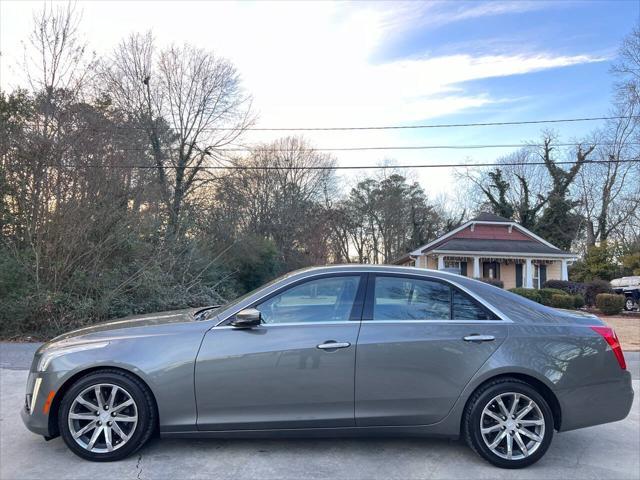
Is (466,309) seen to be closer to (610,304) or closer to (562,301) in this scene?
(610,304)

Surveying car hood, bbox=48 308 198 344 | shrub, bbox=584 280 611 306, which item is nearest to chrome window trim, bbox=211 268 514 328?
car hood, bbox=48 308 198 344

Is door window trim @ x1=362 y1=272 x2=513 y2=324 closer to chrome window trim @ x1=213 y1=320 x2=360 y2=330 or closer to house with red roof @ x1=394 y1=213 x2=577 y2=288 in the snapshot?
chrome window trim @ x1=213 y1=320 x2=360 y2=330

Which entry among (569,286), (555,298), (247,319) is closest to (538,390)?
(247,319)

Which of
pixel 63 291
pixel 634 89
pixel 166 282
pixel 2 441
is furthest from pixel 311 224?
pixel 2 441

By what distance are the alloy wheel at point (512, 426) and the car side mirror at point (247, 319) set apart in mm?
1921

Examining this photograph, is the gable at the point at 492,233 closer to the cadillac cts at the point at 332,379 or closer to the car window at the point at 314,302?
the cadillac cts at the point at 332,379

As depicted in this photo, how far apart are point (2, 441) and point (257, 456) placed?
2.26 metres

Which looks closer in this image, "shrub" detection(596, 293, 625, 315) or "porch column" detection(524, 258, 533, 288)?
"shrub" detection(596, 293, 625, 315)

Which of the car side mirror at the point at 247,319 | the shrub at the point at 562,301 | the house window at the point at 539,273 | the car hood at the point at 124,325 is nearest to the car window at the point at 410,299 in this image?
the car side mirror at the point at 247,319

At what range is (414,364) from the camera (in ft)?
12.8

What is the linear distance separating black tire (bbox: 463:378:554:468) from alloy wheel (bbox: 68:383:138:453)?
2.60 metres

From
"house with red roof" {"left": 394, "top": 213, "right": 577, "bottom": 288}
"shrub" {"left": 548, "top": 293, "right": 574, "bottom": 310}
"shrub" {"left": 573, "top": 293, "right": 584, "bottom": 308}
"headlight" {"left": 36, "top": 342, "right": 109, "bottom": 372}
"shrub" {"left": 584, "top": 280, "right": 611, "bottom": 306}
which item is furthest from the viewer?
"house with red roof" {"left": 394, "top": 213, "right": 577, "bottom": 288}

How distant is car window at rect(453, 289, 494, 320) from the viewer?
4.12 metres

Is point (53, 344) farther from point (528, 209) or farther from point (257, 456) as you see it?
point (528, 209)
